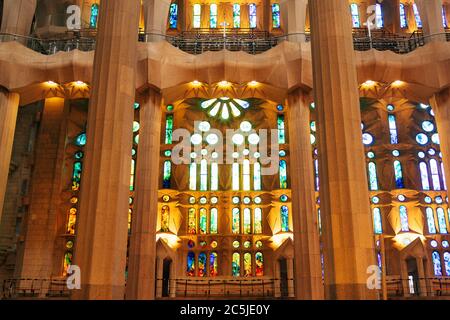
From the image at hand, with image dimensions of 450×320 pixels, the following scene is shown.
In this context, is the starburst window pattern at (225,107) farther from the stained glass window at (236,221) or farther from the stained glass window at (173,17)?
the stained glass window at (236,221)

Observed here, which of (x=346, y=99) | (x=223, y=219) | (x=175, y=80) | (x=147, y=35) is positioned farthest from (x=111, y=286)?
(x=223, y=219)

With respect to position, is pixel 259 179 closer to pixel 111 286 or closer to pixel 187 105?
pixel 187 105

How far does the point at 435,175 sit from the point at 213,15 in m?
17.6

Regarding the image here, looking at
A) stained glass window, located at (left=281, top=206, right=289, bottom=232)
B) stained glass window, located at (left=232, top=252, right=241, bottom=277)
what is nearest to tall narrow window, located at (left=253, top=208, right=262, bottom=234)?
stained glass window, located at (left=281, top=206, right=289, bottom=232)

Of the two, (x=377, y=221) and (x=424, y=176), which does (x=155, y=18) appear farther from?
(x=424, y=176)

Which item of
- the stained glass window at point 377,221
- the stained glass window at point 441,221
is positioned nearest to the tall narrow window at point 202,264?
the stained glass window at point 377,221

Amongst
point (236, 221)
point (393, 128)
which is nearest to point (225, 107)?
point (236, 221)

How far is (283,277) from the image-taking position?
27297 mm

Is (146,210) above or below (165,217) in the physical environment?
below

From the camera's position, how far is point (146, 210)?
66.9ft

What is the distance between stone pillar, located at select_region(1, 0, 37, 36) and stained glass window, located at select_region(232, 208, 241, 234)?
15367 mm

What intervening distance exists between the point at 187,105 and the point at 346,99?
59.7ft

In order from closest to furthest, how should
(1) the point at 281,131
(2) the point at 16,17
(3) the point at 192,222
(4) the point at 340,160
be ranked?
(4) the point at 340,160, (2) the point at 16,17, (3) the point at 192,222, (1) the point at 281,131

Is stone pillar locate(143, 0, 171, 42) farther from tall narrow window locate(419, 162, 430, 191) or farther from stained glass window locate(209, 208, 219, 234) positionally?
tall narrow window locate(419, 162, 430, 191)
